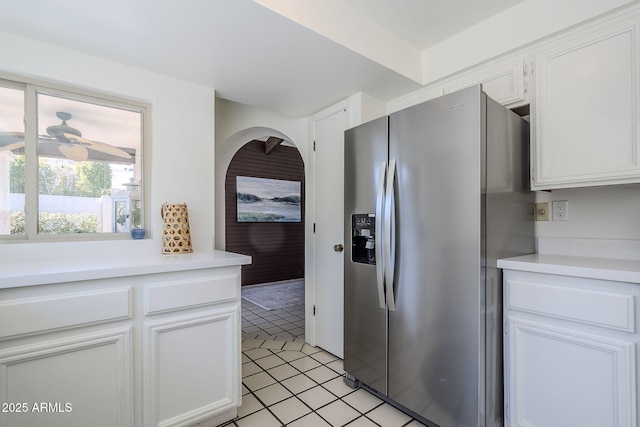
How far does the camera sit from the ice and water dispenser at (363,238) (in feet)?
6.31

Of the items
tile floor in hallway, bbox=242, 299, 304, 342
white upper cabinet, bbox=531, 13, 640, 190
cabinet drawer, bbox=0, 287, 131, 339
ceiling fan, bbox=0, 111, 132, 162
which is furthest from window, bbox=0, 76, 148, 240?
white upper cabinet, bbox=531, 13, 640, 190

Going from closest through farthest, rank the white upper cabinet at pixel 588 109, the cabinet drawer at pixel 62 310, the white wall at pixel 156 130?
the cabinet drawer at pixel 62 310 → the white upper cabinet at pixel 588 109 → the white wall at pixel 156 130

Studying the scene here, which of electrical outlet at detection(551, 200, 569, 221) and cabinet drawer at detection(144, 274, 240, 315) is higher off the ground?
electrical outlet at detection(551, 200, 569, 221)

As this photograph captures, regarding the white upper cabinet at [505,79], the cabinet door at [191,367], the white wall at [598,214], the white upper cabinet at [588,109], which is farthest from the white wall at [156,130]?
A: the white wall at [598,214]

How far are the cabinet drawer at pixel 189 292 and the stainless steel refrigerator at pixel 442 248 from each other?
84 centimetres

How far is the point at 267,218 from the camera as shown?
17.6 feet

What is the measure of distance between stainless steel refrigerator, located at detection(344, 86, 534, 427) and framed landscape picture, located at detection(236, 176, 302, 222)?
3511 millimetres

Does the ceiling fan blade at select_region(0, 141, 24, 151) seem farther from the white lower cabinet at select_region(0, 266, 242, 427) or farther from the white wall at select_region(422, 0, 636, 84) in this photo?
the white wall at select_region(422, 0, 636, 84)

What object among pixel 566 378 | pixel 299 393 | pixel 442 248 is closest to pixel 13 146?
pixel 299 393

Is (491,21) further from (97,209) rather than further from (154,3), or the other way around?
(97,209)

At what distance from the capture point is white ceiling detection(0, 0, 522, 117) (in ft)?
4.62

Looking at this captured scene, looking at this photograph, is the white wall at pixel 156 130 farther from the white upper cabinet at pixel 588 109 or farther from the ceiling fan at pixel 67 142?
the white upper cabinet at pixel 588 109

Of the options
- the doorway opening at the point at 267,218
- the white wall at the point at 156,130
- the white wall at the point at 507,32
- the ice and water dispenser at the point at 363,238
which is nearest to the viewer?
the white wall at the point at 507,32

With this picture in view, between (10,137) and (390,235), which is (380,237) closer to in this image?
(390,235)
